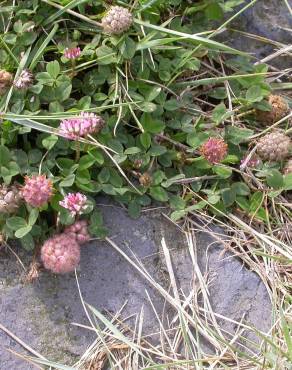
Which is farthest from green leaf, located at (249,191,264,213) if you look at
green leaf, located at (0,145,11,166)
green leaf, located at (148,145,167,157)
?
green leaf, located at (0,145,11,166)

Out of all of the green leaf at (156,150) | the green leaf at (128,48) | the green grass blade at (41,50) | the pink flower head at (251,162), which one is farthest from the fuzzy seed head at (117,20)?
the pink flower head at (251,162)

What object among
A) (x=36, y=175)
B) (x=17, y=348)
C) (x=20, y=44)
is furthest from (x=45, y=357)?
(x=20, y=44)

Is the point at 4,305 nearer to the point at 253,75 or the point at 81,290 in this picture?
the point at 81,290

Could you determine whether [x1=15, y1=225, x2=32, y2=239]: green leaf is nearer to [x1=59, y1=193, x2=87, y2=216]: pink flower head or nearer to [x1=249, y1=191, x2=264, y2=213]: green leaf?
[x1=59, y1=193, x2=87, y2=216]: pink flower head

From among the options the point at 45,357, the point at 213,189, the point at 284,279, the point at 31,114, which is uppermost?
the point at 31,114

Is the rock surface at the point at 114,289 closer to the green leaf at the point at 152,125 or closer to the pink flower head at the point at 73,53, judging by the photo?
the green leaf at the point at 152,125

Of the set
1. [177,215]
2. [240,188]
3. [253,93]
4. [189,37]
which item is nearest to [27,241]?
[177,215]
